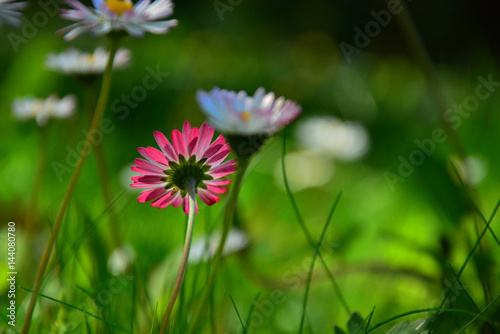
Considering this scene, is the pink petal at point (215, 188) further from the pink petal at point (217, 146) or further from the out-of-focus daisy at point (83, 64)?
the out-of-focus daisy at point (83, 64)

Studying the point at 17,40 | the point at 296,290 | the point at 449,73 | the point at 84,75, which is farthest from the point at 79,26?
the point at 449,73

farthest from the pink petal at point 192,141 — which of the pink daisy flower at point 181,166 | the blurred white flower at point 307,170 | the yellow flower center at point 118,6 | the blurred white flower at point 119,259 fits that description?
the blurred white flower at point 307,170

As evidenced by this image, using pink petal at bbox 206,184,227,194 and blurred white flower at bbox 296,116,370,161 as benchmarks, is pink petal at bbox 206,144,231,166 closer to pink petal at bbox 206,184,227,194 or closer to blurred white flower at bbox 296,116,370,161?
pink petal at bbox 206,184,227,194

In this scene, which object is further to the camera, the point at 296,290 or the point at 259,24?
the point at 259,24

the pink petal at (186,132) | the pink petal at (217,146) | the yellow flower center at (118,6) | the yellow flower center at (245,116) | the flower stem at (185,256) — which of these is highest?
the yellow flower center at (118,6)

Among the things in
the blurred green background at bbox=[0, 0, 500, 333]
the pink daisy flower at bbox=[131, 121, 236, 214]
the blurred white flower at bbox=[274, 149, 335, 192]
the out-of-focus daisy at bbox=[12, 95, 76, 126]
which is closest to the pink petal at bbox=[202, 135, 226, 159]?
the pink daisy flower at bbox=[131, 121, 236, 214]

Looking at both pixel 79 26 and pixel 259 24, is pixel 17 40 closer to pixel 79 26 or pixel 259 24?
pixel 259 24
